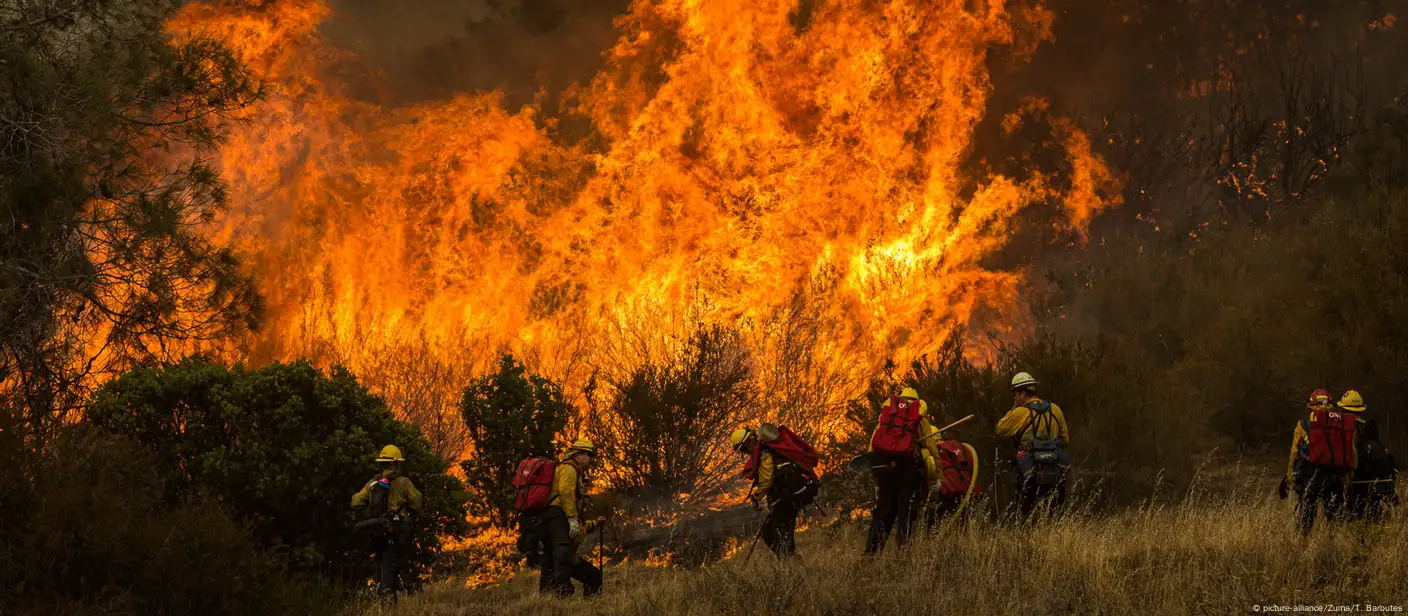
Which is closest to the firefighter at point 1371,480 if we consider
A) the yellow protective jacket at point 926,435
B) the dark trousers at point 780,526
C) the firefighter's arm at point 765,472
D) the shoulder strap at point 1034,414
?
the shoulder strap at point 1034,414

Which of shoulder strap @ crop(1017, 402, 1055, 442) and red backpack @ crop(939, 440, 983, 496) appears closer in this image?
shoulder strap @ crop(1017, 402, 1055, 442)

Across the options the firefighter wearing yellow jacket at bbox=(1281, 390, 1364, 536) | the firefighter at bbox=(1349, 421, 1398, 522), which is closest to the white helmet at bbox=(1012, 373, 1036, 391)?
the firefighter wearing yellow jacket at bbox=(1281, 390, 1364, 536)

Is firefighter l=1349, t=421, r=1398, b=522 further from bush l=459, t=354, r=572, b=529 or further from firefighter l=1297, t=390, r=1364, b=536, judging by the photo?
bush l=459, t=354, r=572, b=529

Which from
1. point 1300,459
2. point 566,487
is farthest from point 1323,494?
point 566,487

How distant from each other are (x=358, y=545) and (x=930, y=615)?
743cm

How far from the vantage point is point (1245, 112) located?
4631 cm

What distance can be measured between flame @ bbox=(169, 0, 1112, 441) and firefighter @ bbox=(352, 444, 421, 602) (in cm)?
1896

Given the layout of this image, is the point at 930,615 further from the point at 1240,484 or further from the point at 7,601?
the point at 1240,484

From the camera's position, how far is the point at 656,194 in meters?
35.5

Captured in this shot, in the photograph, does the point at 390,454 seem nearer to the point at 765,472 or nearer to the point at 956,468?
the point at 765,472

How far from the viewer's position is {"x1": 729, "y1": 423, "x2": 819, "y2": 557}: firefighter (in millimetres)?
11102

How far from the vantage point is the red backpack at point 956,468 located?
36.6ft

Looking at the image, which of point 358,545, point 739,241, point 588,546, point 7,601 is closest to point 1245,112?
point 739,241

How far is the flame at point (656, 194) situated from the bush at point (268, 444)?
1754 cm
